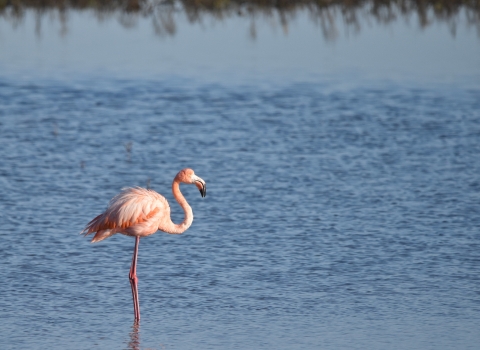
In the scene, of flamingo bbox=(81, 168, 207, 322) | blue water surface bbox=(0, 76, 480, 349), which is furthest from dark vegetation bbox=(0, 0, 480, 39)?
flamingo bbox=(81, 168, 207, 322)

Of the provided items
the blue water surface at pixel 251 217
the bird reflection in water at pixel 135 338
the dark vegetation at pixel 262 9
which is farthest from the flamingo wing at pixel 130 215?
the dark vegetation at pixel 262 9

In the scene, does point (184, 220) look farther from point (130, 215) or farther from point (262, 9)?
point (262, 9)

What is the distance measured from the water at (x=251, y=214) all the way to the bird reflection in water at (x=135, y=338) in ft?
0.08

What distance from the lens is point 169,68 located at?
19.2 metres

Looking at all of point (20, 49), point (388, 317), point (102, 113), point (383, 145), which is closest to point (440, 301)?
point (388, 317)

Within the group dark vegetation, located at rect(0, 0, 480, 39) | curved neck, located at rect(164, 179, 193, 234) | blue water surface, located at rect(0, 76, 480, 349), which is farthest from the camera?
dark vegetation, located at rect(0, 0, 480, 39)

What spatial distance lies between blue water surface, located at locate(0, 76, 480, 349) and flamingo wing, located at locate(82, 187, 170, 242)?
0.50 metres

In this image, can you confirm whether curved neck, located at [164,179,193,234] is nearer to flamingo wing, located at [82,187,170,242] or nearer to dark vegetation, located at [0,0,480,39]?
flamingo wing, located at [82,187,170,242]

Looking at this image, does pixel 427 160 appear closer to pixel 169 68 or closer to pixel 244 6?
pixel 169 68

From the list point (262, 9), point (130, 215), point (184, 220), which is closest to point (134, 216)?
point (130, 215)

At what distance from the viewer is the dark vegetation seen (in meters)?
23.6

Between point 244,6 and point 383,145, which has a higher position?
point 244,6

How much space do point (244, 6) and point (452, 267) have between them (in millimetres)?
16746

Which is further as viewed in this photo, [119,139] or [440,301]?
[119,139]
